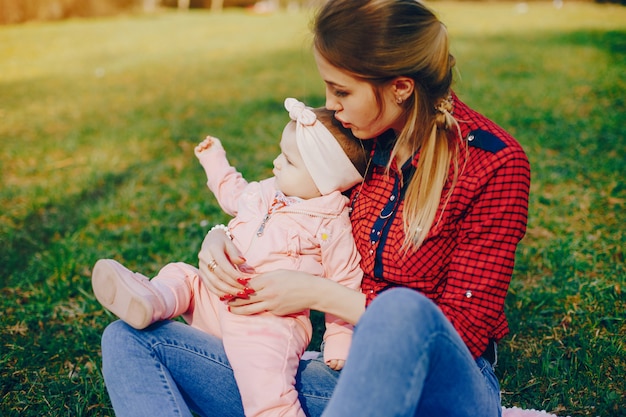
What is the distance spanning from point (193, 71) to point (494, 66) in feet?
14.8

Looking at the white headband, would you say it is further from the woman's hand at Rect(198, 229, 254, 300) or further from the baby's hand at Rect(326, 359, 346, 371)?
the baby's hand at Rect(326, 359, 346, 371)

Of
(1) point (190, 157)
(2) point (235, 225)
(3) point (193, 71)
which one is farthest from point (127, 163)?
(3) point (193, 71)

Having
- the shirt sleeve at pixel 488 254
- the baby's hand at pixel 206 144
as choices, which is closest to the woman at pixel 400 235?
the shirt sleeve at pixel 488 254

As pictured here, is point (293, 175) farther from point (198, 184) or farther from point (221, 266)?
point (198, 184)

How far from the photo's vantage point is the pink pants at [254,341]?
5.63ft

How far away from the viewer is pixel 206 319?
207 cm

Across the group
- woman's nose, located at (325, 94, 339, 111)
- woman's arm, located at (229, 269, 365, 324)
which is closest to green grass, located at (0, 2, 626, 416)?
woman's nose, located at (325, 94, 339, 111)

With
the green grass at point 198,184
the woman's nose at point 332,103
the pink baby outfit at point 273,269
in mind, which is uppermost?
the woman's nose at point 332,103

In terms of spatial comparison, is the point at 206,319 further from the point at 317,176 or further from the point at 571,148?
the point at 571,148

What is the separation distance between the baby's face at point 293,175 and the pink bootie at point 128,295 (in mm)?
618

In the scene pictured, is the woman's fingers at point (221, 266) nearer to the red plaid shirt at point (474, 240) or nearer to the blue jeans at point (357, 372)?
the blue jeans at point (357, 372)

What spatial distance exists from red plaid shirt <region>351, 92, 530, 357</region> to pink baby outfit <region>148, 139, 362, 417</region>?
0.20 meters

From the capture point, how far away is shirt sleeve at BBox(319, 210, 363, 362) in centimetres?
192

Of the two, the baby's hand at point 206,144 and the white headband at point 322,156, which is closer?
the white headband at point 322,156
